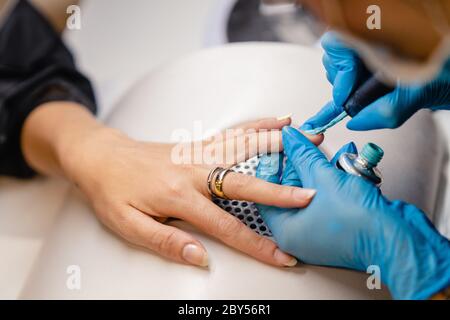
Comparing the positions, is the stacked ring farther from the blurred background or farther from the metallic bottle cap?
the blurred background

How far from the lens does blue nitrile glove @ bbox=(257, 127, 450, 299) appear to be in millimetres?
669

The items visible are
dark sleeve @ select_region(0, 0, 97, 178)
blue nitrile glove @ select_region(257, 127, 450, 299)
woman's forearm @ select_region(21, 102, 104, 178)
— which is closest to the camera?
blue nitrile glove @ select_region(257, 127, 450, 299)

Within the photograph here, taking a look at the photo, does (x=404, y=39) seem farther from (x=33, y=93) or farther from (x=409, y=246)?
(x=33, y=93)

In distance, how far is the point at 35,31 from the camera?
1316 mm

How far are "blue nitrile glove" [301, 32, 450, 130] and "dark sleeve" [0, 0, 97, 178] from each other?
650mm

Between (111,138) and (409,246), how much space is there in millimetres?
577

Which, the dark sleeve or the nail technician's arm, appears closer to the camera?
the nail technician's arm

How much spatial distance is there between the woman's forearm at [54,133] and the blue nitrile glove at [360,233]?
1.59 feet

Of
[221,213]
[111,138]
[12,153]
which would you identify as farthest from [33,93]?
[221,213]
